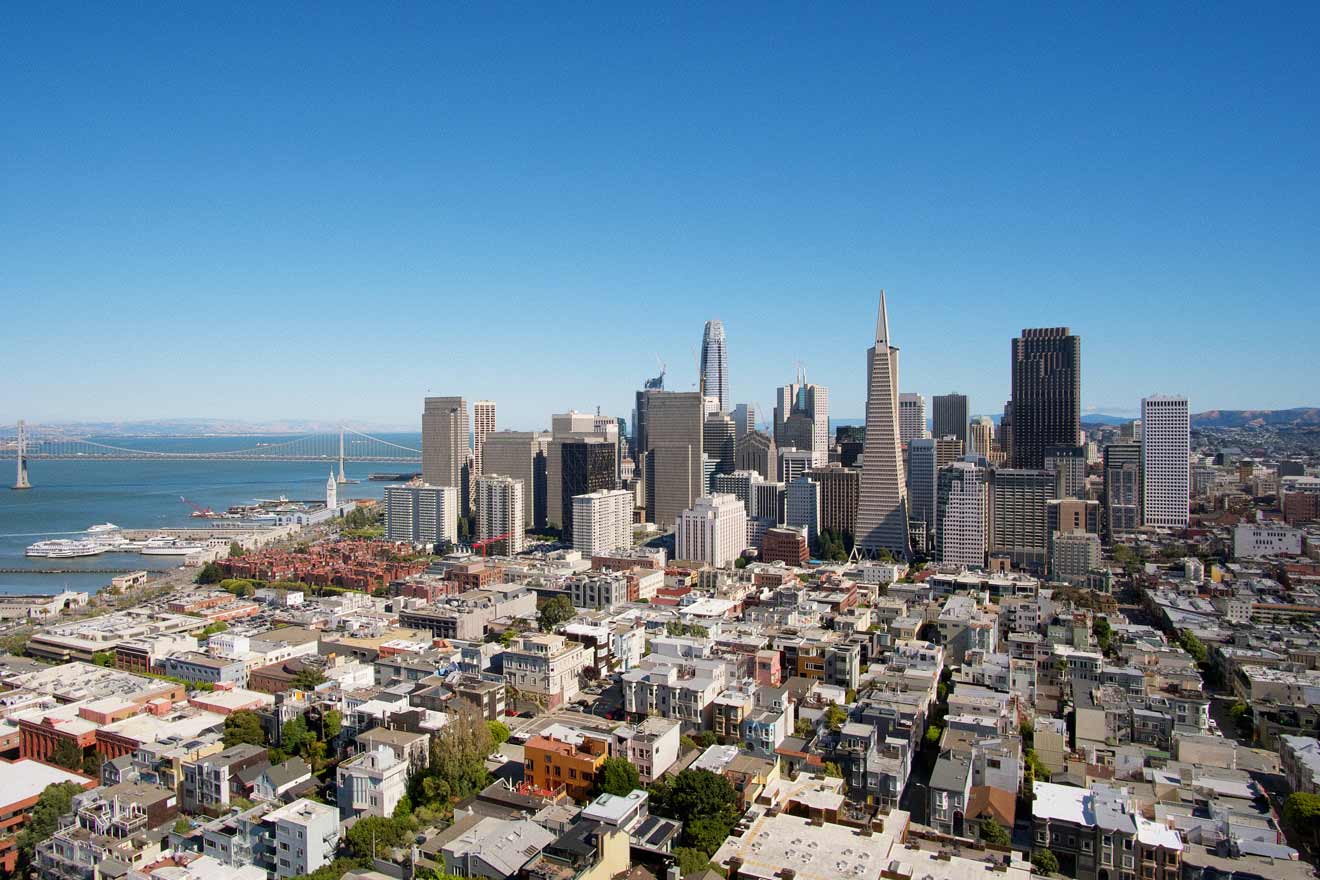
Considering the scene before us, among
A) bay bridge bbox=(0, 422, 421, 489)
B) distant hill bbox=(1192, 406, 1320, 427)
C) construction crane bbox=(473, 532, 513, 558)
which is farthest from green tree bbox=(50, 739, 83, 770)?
distant hill bbox=(1192, 406, 1320, 427)

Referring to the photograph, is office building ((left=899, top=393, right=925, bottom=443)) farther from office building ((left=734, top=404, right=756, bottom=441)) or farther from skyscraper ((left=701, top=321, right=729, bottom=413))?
skyscraper ((left=701, top=321, right=729, bottom=413))

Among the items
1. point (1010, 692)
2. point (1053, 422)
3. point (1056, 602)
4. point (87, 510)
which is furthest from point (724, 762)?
point (87, 510)

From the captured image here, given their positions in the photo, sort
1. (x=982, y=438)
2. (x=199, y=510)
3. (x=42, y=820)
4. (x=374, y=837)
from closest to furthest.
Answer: (x=374, y=837), (x=42, y=820), (x=199, y=510), (x=982, y=438)

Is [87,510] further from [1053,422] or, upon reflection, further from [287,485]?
[1053,422]

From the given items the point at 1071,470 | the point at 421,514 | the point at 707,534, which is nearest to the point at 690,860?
the point at 707,534

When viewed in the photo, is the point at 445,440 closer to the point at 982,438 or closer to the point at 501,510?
the point at 501,510

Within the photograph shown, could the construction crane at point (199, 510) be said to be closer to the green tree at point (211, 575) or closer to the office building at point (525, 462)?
the office building at point (525, 462)
